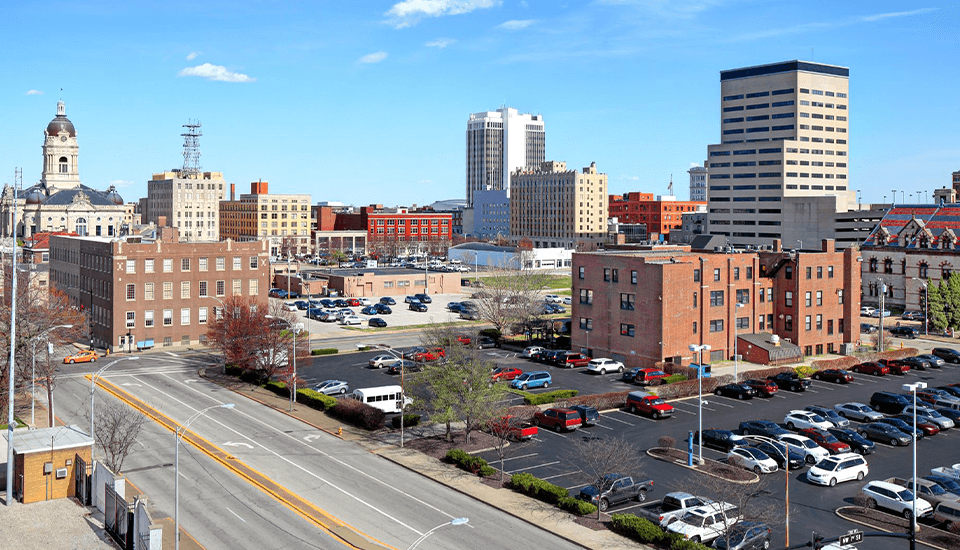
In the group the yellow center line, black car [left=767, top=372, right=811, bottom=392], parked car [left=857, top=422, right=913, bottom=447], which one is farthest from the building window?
the yellow center line

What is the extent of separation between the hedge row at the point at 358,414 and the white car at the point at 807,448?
26.2 meters

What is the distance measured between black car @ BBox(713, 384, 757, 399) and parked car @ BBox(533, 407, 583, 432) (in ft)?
55.3

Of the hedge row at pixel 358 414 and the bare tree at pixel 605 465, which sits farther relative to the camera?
the hedge row at pixel 358 414

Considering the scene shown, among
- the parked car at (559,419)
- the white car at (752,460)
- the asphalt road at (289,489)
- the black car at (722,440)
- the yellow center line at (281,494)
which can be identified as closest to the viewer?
the yellow center line at (281,494)

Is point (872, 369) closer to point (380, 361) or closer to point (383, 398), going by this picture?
point (380, 361)

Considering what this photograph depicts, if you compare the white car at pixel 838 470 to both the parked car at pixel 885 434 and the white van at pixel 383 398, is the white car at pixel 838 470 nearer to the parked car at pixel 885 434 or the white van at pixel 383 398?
the parked car at pixel 885 434

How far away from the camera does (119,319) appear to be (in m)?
87.9

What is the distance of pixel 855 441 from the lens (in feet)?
174

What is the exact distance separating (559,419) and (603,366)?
852 inches

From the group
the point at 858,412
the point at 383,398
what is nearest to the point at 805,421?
the point at 858,412

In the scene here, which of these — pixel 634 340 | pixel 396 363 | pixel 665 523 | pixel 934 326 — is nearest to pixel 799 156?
pixel 934 326

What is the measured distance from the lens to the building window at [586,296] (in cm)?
8419

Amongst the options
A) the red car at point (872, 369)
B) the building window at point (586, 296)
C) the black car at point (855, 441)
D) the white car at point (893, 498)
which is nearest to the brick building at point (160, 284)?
the building window at point (586, 296)

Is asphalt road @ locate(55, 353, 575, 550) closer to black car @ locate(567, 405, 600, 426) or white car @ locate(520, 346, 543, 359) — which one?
black car @ locate(567, 405, 600, 426)
